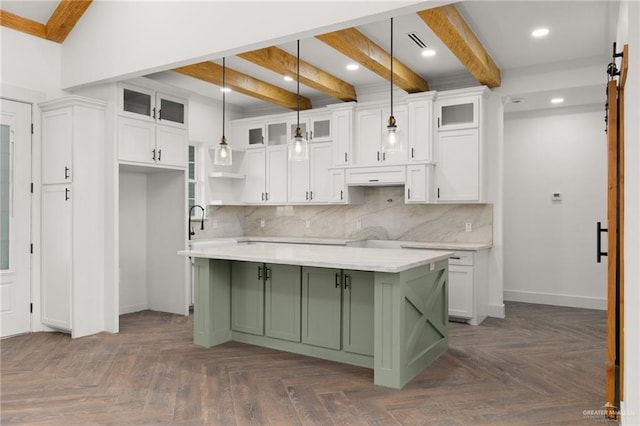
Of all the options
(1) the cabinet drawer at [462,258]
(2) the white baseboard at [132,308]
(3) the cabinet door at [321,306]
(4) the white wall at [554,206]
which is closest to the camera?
(3) the cabinet door at [321,306]

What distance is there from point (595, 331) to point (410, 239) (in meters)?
2.36

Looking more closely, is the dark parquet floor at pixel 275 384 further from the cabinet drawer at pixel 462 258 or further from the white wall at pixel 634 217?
the white wall at pixel 634 217

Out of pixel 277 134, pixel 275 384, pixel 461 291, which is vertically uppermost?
pixel 277 134

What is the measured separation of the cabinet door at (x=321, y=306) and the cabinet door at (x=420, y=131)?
8.06 ft

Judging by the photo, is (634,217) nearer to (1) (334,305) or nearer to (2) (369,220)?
(1) (334,305)

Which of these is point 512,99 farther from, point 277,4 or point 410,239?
point 277,4

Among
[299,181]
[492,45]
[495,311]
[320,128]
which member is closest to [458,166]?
[492,45]

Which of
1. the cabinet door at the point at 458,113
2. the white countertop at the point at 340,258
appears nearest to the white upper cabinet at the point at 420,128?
the cabinet door at the point at 458,113

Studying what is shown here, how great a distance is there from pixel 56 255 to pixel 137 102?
72.6 inches

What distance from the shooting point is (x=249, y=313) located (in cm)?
452

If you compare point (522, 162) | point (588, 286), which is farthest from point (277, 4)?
point (588, 286)

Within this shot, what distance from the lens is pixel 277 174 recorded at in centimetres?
707

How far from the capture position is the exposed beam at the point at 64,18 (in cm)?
485

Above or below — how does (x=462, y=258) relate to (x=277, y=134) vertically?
below
